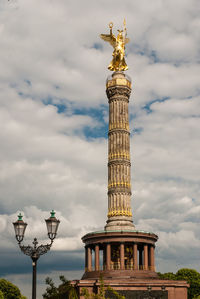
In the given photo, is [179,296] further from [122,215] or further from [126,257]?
[122,215]

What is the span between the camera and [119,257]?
5269cm

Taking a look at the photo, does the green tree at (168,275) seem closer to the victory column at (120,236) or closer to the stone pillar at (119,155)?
the victory column at (120,236)

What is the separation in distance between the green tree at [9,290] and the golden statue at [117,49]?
126 ft

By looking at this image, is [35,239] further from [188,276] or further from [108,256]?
[188,276]

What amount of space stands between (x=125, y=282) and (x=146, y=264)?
19.0 ft

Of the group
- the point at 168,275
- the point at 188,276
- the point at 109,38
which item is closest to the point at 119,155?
Result: the point at 109,38

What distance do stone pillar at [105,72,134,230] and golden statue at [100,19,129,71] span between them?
110 centimetres

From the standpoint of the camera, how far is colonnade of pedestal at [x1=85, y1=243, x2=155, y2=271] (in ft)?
167

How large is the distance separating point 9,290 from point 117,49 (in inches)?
1620

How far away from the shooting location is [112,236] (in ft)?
169

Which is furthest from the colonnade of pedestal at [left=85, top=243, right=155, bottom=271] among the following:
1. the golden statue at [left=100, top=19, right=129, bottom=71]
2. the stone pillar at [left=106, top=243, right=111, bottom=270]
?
the golden statue at [left=100, top=19, right=129, bottom=71]

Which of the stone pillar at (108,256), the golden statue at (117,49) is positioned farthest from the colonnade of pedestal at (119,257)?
the golden statue at (117,49)

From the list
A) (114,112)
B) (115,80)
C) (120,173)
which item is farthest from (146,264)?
(115,80)

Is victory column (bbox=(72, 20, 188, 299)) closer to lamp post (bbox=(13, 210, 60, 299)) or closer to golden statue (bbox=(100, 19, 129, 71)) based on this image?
golden statue (bbox=(100, 19, 129, 71))
